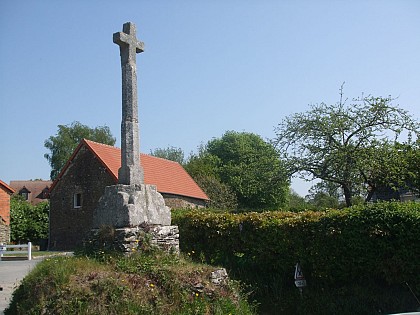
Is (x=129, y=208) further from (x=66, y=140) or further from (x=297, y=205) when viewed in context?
(x=66, y=140)

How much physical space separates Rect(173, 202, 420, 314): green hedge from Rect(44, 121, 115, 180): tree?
4719 centimetres

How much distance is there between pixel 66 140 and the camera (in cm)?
5575

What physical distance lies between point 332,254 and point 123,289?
5.23 meters

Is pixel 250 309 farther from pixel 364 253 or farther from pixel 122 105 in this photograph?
pixel 122 105

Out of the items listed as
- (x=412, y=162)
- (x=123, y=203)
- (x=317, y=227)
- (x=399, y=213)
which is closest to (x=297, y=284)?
(x=317, y=227)

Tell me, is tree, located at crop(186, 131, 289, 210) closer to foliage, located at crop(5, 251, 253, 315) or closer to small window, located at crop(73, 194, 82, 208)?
small window, located at crop(73, 194, 82, 208)

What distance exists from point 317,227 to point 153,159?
25.3 metres

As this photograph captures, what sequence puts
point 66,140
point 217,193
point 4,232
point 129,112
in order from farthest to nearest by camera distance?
point 66,140, point 217,193, point 4,232, point 129,112

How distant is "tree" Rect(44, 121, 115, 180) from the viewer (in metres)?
Result: 55.6

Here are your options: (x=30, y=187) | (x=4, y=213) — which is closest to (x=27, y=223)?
(x=4, y=213)

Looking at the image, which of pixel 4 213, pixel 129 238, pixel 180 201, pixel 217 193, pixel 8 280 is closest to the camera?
pixel 129 238

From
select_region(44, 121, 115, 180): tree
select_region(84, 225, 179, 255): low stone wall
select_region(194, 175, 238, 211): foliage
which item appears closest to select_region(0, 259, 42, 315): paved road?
select_region(84, 225, 179, 255): low stone wall

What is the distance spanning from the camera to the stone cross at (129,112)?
9453 mm

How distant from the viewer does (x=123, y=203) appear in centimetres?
893
